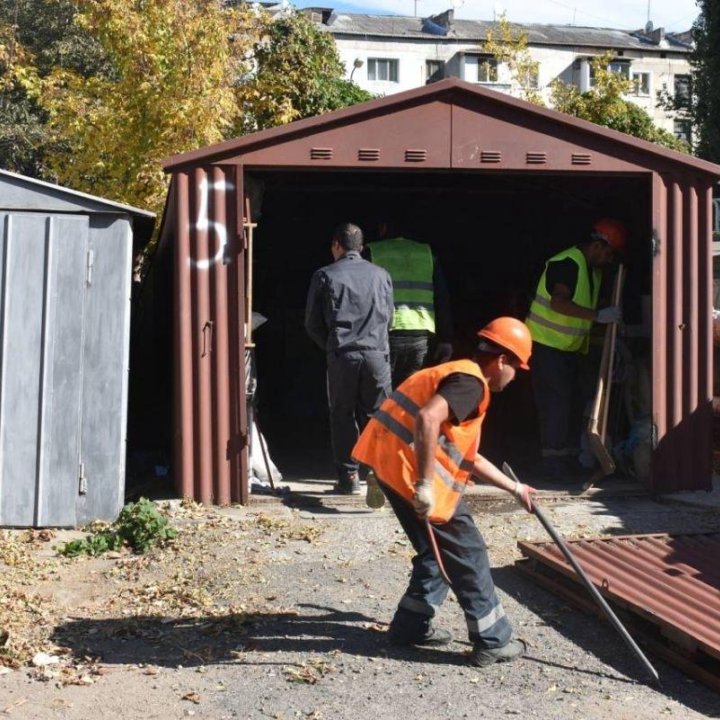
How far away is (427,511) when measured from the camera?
5340 mm

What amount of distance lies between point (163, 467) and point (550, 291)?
147 inches

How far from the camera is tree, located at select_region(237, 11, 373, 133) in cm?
1967

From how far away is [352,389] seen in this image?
905 cm

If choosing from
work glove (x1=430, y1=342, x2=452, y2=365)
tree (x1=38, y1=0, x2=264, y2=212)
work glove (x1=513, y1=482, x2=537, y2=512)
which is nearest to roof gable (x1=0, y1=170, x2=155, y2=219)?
work glove (x1=430, y1=342, x2=452, y2=365)

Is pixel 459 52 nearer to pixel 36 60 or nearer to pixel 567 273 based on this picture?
pixel 36 60

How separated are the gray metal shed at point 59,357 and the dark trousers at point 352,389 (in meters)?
1.57

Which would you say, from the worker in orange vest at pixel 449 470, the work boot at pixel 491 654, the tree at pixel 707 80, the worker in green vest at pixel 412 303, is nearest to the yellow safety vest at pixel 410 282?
the worker in green vest at pixel 412 303

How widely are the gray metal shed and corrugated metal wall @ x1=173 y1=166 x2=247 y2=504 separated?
22.0 inches

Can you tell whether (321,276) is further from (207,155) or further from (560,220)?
(560,220)

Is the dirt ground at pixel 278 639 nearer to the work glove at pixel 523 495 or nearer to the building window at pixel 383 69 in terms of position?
the work glove at pixel 523 495

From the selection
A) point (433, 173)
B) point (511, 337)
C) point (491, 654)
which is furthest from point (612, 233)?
point (491, 654)

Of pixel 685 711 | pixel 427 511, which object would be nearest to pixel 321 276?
pixel 427 511

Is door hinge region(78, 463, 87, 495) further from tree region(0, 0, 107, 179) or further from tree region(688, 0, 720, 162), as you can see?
tree region(688, 0, 720, 162)

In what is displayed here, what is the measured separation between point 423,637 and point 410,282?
14.5 feet
